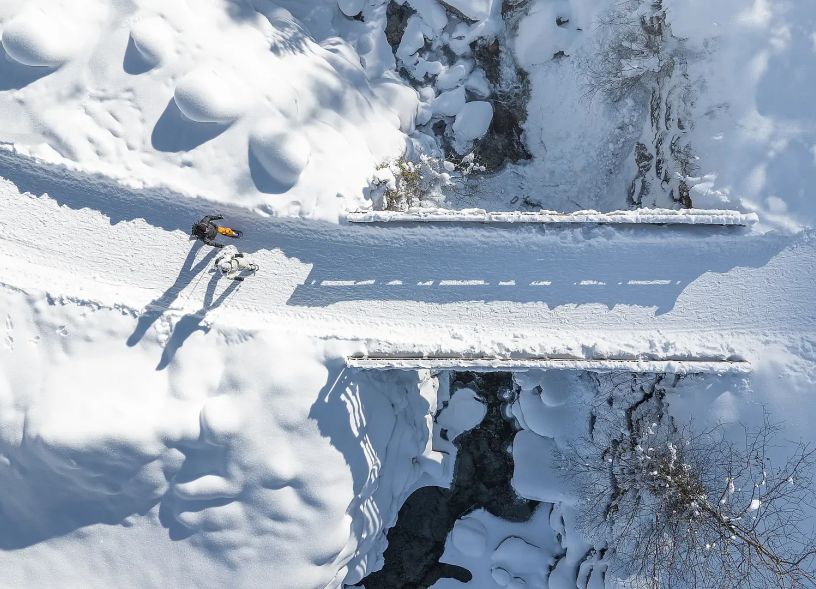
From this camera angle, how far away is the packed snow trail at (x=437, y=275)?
9789 mm

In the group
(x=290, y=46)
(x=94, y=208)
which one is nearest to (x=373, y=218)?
(x=290, y=46)

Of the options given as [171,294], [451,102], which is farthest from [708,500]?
[171,294]

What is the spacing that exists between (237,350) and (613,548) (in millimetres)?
8775

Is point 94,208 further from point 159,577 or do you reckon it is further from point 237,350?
point 159,577

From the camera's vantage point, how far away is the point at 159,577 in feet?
32.5

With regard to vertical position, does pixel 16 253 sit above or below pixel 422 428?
above

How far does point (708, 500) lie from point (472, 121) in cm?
912

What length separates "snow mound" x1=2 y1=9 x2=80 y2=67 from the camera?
9203 mm

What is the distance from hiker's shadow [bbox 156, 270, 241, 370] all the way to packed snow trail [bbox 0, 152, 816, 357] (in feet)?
0.17

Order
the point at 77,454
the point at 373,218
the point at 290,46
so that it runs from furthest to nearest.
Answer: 1. the point at 290,46
2. the point at 373,218
3. the point at 77,454

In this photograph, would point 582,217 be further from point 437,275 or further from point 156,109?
point 156,109

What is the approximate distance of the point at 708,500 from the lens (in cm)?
980

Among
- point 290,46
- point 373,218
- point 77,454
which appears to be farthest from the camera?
point 290,46

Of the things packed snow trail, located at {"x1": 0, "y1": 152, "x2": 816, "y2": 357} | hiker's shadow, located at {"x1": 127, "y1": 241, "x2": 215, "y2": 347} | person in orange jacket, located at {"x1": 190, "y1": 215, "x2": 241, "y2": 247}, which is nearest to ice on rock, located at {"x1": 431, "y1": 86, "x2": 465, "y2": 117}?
packed snow trail, located at {"x1": 0, "y1": 152, "x2": 816, "y2": 357}
